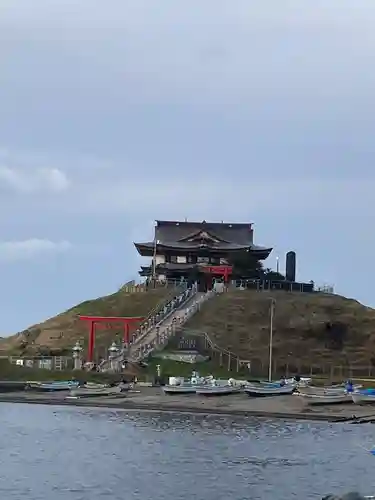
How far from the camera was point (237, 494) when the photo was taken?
34000 mm

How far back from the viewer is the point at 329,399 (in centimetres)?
6159

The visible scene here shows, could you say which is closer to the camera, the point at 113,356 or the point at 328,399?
the point at 328,399

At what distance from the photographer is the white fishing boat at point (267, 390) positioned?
2559 inches

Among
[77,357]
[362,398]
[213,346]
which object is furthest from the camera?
[213,346]

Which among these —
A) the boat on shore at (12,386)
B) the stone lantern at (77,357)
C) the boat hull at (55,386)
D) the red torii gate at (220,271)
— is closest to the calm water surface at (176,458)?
the boat hull at (55,386)

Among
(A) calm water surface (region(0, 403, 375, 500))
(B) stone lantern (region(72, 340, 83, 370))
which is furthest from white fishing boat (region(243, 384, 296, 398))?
(B) stone lantern (region(72, 340, 83, 370))

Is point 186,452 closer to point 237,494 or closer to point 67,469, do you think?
point 67,469

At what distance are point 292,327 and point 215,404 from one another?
82.3ft

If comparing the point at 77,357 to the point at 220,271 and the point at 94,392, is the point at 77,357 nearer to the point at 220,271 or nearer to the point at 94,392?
the point at 94,392

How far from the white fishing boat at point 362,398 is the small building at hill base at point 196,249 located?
38566mm

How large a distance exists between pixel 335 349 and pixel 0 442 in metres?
42.8

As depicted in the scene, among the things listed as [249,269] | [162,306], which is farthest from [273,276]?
[162,306]

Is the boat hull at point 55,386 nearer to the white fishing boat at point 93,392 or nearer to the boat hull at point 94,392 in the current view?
the white fishing boat at point 93,392

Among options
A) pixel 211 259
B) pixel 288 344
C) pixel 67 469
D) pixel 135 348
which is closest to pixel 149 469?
pixel 67 469
